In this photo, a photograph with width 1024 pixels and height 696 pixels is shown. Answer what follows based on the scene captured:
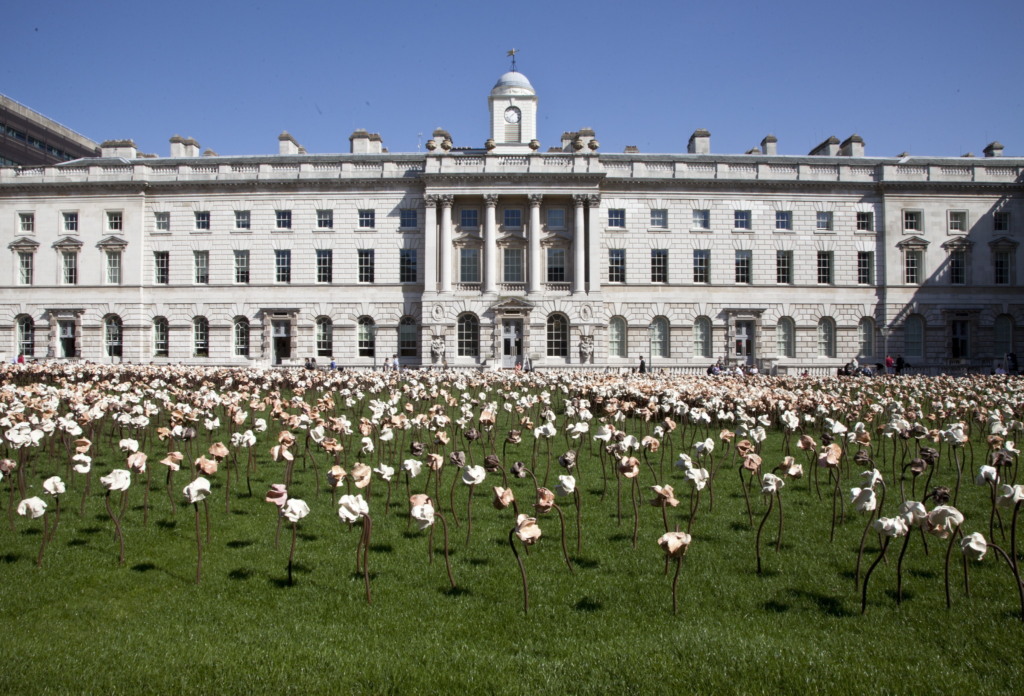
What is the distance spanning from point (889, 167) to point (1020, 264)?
12.4 m

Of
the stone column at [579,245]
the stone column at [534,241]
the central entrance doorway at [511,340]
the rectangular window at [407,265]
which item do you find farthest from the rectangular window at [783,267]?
the rectangular window at [407,265]

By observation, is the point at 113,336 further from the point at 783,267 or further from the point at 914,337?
the point at 914,337

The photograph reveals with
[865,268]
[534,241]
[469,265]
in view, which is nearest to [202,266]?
[469,265]

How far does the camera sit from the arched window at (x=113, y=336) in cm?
4822

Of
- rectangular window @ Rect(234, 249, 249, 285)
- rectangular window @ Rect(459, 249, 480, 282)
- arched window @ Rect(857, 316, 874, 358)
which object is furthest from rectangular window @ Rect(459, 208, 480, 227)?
arched window @ Rect(857, 316, 874, 358)

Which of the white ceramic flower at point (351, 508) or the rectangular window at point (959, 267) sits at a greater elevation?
the rectangular window at point (959, 267)

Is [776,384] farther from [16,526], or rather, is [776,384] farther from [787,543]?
[16,526]

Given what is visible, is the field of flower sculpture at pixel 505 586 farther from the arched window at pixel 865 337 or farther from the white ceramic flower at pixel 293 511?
the arched window at pixel 865 337

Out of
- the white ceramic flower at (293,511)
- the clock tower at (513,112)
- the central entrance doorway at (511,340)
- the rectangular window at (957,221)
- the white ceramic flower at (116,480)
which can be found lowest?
the white ceramic flower at (293,511)

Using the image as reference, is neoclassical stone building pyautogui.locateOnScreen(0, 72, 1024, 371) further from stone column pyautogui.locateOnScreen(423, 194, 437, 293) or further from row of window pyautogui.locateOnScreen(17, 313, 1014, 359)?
stone column pyautogui.locateOnScreen(423, 194, 437, 293)

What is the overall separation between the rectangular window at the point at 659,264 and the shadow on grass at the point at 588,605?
42682 millimetres

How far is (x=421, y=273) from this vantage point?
4716 centimetres

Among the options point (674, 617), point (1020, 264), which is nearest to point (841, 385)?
point (674, 617)

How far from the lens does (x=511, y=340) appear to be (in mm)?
46094
